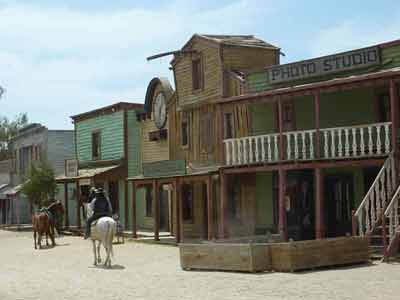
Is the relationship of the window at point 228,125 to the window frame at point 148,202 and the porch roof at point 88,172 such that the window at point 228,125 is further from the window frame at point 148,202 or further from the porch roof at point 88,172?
the porch roof at point 88,172

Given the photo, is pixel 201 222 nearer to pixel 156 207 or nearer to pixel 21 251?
pixel 156 207

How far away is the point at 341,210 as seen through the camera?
23828 mm

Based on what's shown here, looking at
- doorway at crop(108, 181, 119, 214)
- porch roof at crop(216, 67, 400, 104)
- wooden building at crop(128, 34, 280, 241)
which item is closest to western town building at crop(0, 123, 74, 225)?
doorway at crop(108, 181, 119, 214)

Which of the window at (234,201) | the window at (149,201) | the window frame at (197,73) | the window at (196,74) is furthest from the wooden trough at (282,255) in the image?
the window at (149,201)

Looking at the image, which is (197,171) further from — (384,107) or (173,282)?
(173,282)

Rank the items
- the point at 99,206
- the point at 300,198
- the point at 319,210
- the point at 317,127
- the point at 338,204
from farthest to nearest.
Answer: the point at 300,198 → the point at 338,204 → the point at 99,206 → the point at 317,127 → the point at 319,210

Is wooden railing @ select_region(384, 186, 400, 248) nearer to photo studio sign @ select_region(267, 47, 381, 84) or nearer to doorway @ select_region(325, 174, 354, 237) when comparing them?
photo studio sign @ select_region(267, 47, 381, 84)

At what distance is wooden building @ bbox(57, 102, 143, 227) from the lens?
114ft

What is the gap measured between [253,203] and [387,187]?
311 inches

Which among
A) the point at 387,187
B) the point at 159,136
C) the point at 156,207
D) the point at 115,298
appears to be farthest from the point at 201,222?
the point at 115,298

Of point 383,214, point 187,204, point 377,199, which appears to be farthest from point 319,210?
point 187,204

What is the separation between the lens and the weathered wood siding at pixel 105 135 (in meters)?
35.8

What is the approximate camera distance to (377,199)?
17922 mm

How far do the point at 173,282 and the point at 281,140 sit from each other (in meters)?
7.84
